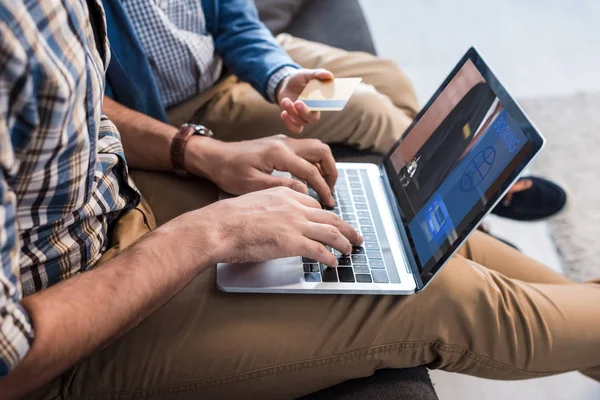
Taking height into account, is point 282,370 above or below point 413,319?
below

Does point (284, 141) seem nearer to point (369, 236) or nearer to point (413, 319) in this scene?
point (369, 236)

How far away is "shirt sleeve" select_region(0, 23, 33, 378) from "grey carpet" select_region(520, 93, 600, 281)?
4.49 ft

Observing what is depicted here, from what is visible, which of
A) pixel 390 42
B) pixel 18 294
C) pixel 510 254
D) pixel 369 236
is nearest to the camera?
pixel 18 294

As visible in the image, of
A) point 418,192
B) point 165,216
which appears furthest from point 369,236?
point 165,216

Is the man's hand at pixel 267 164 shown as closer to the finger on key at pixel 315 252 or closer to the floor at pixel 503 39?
the finger on key at pixel 315 252

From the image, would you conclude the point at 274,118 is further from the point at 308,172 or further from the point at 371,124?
the point at 308,172

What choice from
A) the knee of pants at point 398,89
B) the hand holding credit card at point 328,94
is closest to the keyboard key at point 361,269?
the hand holding credit card at point 328,94

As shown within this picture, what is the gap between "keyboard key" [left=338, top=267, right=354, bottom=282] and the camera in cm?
79

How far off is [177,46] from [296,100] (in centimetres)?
28

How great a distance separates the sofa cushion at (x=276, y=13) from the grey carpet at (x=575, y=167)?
0.90 meters

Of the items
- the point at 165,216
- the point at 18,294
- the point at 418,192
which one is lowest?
the point at 165,216

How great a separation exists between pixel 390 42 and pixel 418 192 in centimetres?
174

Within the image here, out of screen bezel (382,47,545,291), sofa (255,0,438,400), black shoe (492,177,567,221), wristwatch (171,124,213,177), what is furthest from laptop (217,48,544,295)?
black shoe (492,177,567,221)

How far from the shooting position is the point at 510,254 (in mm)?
1123
